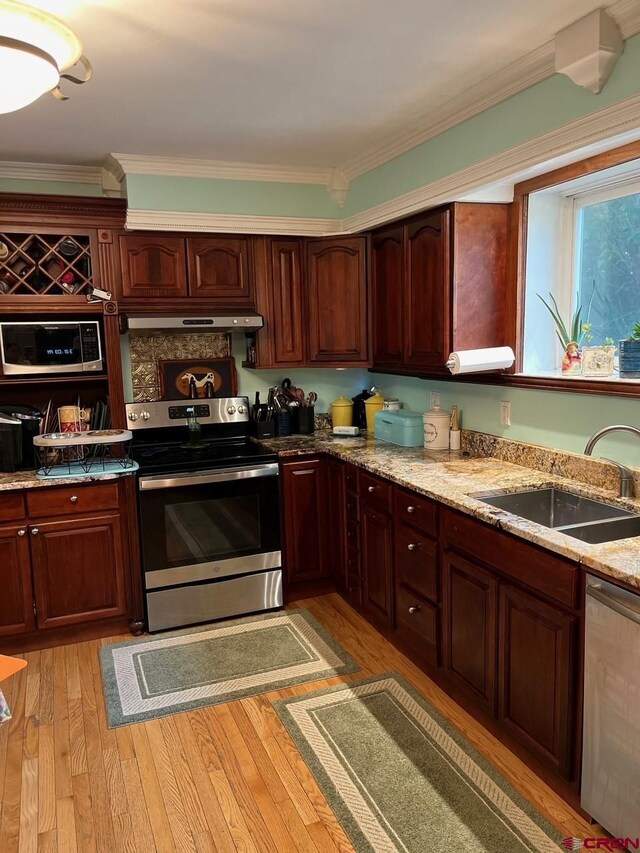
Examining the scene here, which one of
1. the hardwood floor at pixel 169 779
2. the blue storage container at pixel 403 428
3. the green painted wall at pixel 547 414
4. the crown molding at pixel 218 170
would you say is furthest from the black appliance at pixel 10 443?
the green painted wall at pixel 547 414

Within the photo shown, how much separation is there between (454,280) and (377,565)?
1.39 meters

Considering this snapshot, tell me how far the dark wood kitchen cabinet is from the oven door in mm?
1054

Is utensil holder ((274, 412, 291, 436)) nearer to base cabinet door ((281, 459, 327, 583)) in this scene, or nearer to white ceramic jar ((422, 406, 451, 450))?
base cabinet door ((281, 459, 327, 583))

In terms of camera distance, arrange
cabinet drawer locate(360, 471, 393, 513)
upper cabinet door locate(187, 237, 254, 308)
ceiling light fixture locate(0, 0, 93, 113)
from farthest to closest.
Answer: upper cabinet door locate(187, 237, 254, 308)
cabinet drawer locate(360, 471, 393, 513)
ceiling light fixture locate(0, 0, 93, 113)

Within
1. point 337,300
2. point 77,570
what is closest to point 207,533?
point 77,570

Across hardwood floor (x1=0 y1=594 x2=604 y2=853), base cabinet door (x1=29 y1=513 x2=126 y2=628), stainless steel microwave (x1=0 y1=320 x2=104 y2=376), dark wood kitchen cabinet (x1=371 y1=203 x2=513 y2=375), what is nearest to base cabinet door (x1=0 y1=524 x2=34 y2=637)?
base cabinet door (x1=29 y1=513 x2=126 y2=628)

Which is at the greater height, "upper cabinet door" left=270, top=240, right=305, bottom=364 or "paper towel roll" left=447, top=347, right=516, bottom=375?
"upper cabinet door" left=270, top=240, right=305, bottom=364

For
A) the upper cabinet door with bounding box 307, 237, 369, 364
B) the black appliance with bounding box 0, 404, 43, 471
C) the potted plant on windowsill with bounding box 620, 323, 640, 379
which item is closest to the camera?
the potted plant on windowsill with bounding box 620, 323, 640, 379

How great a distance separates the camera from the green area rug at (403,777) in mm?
1924

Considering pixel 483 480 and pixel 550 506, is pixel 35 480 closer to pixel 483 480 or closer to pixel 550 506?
pixel 483 480

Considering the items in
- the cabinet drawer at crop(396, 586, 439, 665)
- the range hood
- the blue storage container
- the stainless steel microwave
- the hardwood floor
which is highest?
the range hood

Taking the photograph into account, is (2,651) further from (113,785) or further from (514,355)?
(514,355)

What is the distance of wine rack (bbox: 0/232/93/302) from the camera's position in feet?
10.7

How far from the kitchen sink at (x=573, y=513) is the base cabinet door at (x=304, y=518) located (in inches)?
49.7
